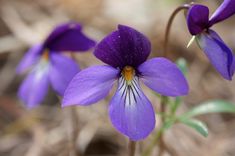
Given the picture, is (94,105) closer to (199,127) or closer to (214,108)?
(214,108)

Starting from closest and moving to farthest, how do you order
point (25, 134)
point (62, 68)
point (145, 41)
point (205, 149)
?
point (145, 41)
point (62, 68)
point (205, 149)
point (25, 134)

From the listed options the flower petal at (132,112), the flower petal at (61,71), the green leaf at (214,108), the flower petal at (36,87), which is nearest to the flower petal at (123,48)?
the flower petal at (132,112)

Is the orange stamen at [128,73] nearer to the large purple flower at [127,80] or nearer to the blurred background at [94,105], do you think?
the large purple flower at [127,80]

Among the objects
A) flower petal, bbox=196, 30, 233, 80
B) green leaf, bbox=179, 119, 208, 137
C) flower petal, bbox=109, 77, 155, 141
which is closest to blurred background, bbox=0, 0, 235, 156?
green leaf, bbox=179, 119, 208, 137

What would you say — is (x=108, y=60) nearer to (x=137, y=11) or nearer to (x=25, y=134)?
(x=25, y=134)

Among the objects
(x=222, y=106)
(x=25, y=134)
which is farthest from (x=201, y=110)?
(x=25, y=134)
